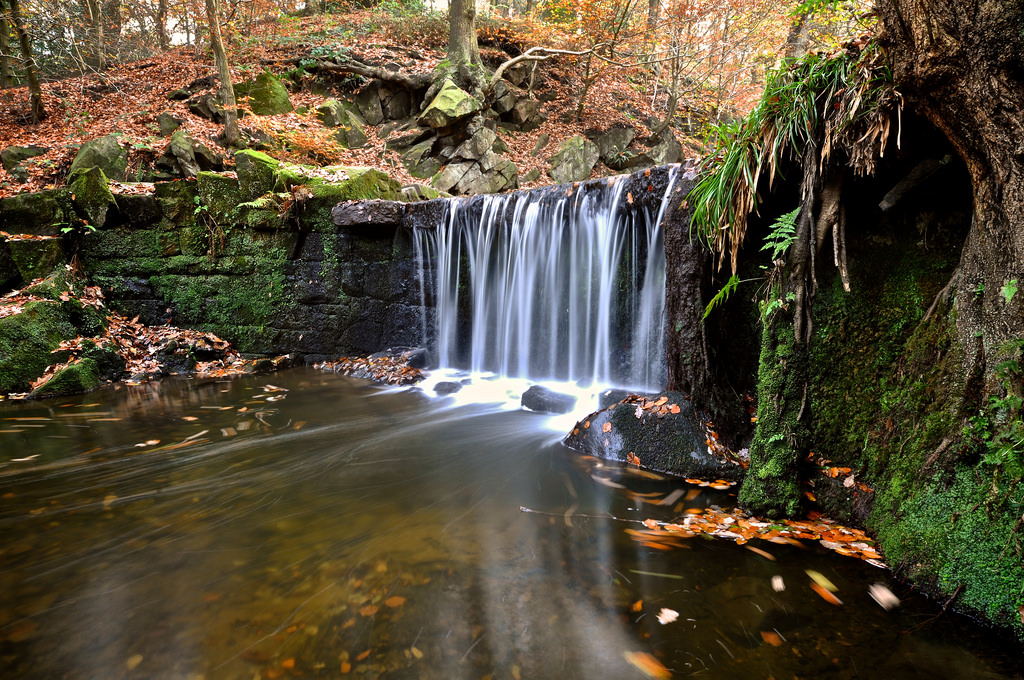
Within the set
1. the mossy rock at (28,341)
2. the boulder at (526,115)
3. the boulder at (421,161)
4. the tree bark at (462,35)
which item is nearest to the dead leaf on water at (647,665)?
the mossy rock at (28,341)

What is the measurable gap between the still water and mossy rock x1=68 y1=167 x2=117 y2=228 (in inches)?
222

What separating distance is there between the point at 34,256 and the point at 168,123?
193 inches

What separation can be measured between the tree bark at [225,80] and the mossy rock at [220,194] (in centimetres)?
303

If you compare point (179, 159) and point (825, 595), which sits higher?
point (179, 159)

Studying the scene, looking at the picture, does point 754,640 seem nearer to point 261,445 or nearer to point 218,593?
point 218,593

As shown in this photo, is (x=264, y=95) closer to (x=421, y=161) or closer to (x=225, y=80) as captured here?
(x=225, y=80)

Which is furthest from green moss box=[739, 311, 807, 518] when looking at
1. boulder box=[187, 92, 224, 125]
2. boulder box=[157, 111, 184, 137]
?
boulder box=[187, 92, 224, 125]

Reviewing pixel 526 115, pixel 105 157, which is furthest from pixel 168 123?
pixel 526 115

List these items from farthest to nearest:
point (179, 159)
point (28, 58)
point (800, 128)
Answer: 1. point (28, 58)
2. point (179, 159)
3. point (800, 128)

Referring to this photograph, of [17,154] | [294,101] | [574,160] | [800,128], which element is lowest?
[800,128]

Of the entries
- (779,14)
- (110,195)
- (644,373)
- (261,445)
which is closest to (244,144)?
(110,195)

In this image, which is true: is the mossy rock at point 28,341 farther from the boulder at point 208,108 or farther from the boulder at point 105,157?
the boulder at point 208,108

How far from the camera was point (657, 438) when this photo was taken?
4.19m

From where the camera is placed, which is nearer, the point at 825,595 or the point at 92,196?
the point at 825,595
